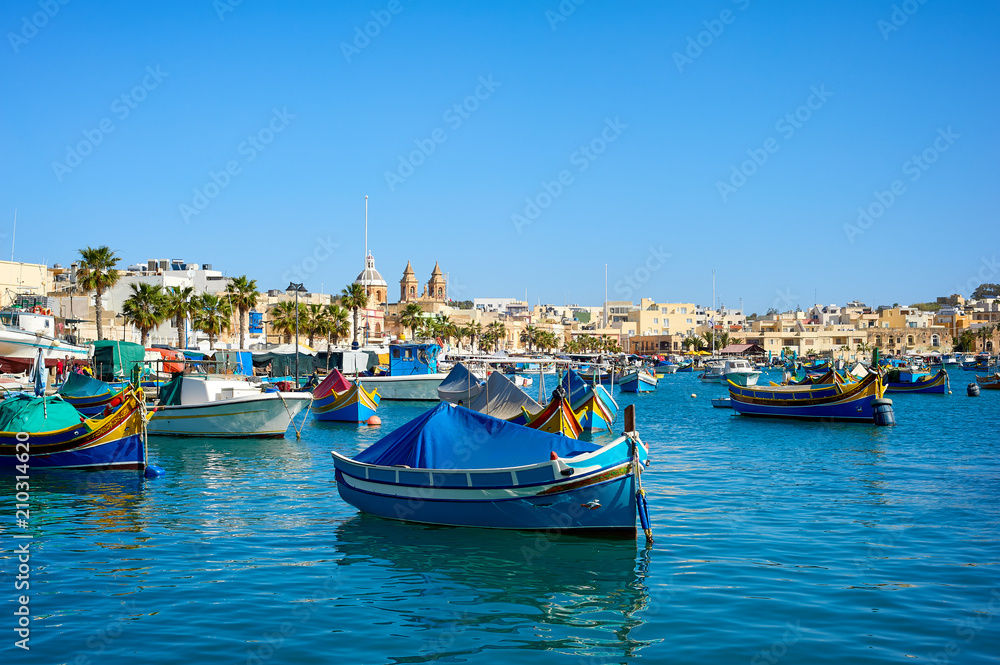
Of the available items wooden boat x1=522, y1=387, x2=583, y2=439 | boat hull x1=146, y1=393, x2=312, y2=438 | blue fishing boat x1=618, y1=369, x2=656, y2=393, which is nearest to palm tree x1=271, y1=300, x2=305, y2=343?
blue fishing boat x1=618, y1=369, x2=656, y2=393

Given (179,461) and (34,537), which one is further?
(179,461)

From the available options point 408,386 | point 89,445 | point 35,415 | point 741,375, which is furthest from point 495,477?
point 741,375

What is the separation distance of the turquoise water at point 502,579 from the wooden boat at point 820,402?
21.3 metres

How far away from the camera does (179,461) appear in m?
28.7

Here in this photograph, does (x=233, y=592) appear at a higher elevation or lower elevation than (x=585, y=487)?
lower

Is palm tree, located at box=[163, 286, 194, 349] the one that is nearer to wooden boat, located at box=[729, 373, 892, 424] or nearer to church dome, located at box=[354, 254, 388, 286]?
wooden boat, located at box=[729, 373, 892, 424]

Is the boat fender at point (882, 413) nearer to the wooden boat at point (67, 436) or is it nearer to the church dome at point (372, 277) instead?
the wooden boat at point (67, 436)

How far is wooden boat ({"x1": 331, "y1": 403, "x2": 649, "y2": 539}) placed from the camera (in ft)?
53.3

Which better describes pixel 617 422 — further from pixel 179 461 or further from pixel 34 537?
pixel 34 537

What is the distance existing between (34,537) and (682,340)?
185 meters

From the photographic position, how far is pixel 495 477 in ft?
54.9

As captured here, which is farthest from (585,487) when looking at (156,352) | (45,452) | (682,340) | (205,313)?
(682,340)

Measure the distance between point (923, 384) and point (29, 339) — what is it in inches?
2872

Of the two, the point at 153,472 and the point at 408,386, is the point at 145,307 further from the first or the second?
the point at 153,472
